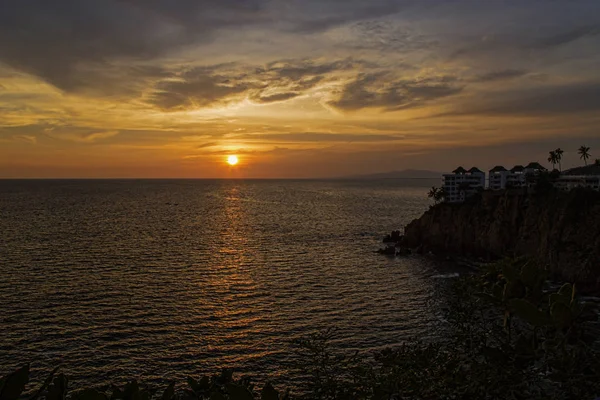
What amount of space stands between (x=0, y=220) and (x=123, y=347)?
10812cm

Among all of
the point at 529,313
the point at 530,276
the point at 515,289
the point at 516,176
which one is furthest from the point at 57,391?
the point at 516,176

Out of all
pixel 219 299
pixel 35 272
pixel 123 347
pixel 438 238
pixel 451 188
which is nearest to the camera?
pixel 123 347

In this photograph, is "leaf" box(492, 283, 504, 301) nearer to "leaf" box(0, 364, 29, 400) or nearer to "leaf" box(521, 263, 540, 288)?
"leaf" box(521, 263, 540, 288)

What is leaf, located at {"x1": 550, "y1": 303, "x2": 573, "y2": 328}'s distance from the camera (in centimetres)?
728

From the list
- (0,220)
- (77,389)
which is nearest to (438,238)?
(77,389)

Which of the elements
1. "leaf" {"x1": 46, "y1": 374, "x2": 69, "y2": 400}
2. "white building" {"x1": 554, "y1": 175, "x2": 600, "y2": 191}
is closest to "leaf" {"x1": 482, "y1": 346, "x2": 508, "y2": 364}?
"leaf" {"x1": 46, "y1": 374, "x2": 69, "y2": 400}

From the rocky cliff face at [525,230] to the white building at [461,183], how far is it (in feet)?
80.0

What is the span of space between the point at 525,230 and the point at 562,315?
7361 cm

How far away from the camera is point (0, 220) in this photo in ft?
401

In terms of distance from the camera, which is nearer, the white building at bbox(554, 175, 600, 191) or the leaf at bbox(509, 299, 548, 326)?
the leaf at bbox(509, 299, 548, 326)

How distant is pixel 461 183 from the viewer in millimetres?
114688

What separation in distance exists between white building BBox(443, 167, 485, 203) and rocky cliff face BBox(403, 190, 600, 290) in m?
24.4

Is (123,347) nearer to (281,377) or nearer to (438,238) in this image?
(281,377)

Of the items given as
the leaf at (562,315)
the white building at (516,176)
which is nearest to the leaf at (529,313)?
the leaf at (562,315)
